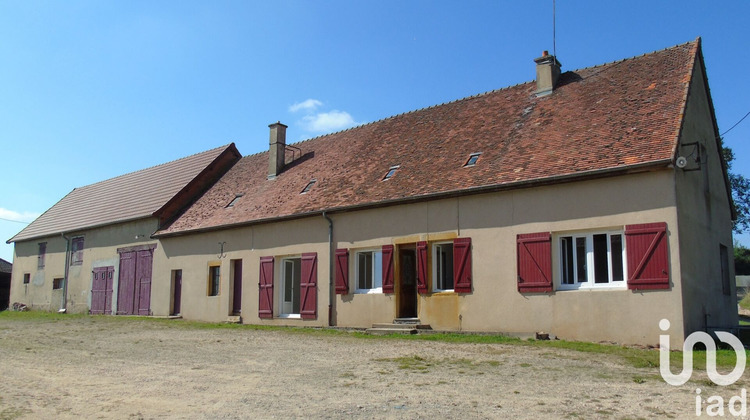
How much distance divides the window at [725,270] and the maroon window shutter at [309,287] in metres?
10.00

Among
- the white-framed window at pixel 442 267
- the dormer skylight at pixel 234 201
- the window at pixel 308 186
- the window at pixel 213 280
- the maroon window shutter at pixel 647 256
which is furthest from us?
the dormer skylight at pixel 234 201

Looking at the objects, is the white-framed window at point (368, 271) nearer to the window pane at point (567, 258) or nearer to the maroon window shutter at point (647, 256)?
the window pane at point (567, 258)

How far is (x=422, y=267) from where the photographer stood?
1436 centimetres

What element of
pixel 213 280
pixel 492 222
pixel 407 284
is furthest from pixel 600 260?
pixel 213 280

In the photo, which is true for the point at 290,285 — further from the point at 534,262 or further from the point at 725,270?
the point at 725,270

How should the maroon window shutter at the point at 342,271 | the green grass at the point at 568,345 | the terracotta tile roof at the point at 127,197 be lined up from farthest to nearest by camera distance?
the terracotta tile roof at the point at 127,197 < the maroon window shutter at the point at 342,271 < the green grass at the point at 568,345

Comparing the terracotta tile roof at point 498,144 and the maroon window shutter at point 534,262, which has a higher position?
the terracotta tile roof at point 498,144

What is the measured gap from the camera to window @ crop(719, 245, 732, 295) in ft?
47.9

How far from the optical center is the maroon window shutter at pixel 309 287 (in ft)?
54.5

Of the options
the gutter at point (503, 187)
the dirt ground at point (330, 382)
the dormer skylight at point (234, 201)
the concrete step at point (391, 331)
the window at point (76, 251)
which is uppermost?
the dormer skylight at point (234, 201)

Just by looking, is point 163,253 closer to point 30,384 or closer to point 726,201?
point 30,384

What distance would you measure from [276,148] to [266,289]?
5.88 metres

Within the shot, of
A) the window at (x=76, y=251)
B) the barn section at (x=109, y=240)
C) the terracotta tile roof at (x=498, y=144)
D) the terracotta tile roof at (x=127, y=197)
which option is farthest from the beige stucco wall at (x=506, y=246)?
the window at (x=76, y=251)

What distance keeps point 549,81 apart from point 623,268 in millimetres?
6249
